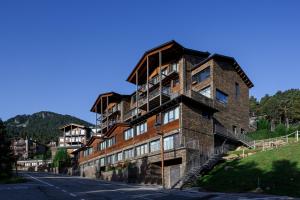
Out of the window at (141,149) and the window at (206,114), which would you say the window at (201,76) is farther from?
the window at (141,149)

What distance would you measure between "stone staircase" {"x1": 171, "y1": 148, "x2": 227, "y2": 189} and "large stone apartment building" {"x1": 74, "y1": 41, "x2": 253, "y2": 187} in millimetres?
1022

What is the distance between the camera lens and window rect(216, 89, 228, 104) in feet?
198

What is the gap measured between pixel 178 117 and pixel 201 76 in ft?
42.6

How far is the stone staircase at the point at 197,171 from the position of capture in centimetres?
4100

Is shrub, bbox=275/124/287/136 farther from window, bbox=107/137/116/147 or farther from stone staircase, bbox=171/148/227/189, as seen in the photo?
window, bbox=107/137/116/147

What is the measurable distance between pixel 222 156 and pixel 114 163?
96.5ft

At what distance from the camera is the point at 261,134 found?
60.5 meters

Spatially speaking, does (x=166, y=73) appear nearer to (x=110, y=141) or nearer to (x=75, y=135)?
(x=110, y=141)

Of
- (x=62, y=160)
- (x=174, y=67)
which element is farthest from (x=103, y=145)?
(x=62, y=160)

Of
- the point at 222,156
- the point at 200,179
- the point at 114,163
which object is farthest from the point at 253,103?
the point at 200,179

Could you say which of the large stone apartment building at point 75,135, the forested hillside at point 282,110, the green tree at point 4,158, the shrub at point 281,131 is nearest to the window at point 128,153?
the green tree at point 4,158

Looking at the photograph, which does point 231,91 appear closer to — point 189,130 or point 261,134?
point 261,134

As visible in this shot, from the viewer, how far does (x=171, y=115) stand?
53.0 m

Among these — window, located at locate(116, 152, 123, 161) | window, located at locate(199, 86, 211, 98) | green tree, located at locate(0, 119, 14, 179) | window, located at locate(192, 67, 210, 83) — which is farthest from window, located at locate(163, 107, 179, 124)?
green tree, located at locate(0, 119, 14, 179)
